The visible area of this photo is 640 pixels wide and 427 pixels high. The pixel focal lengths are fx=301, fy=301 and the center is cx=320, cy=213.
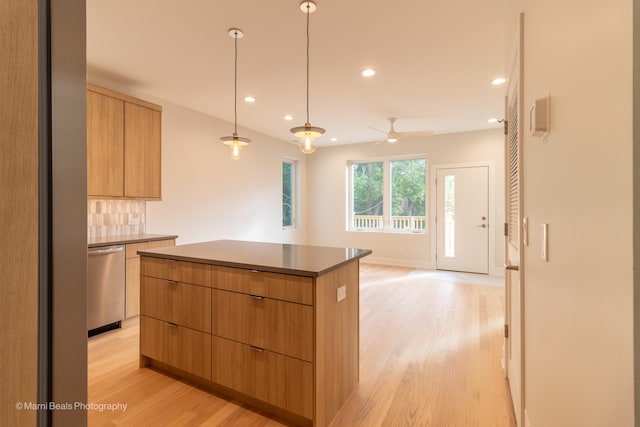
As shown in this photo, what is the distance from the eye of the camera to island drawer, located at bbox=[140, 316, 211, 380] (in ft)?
6.83

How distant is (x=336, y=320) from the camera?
1.88 m

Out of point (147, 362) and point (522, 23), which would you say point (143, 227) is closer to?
point (147, 362)

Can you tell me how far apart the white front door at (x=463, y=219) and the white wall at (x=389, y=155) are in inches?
6.3

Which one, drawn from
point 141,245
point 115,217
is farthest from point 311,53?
point 115,217

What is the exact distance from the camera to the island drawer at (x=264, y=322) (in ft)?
5.57

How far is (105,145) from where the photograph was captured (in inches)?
124

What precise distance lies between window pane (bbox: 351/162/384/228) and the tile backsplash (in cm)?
445

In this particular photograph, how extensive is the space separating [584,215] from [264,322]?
1.61m

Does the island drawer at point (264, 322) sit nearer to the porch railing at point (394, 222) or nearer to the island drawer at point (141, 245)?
the island drawer at point (141, 245)

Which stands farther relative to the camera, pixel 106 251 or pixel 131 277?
pixel 131 277

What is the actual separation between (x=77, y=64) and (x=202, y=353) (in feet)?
6.45

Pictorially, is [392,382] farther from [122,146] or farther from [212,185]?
[212,185]

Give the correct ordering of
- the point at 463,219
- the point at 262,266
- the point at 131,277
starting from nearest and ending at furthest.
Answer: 1. the point at 262,266
2. the point at 131,277
3. the point at 463,219

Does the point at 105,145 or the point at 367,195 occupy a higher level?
the point at 105,145
